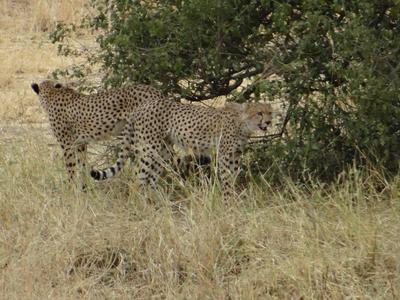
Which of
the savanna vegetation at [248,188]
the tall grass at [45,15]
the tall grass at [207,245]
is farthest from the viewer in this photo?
the tall grass at [45,15]

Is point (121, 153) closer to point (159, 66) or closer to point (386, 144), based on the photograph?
point (159, 66)

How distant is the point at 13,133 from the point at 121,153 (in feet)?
6.15

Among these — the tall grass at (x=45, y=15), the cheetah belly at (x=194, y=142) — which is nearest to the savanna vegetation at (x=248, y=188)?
the cheetah belly at (x=194, y=142)

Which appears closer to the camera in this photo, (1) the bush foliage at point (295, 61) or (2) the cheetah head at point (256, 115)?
(1) the bush foliage at point (295, 61)

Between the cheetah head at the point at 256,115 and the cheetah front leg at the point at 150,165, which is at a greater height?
the cheetah head at the point at 256,115

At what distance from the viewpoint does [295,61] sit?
5.43m

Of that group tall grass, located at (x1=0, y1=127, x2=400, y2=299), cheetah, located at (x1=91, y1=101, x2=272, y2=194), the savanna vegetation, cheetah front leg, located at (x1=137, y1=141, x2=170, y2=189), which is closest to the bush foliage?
the savanna vegetation

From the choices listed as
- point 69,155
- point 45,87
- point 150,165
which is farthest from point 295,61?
point 45,87

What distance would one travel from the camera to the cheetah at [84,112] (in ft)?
19.6

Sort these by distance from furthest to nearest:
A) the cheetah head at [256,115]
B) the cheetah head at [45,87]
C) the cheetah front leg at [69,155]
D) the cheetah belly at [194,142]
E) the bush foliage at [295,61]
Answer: the cheetah head at [45,87] → the cheetah front leg at [69,155] → the cheetah belly at [194,142] → the cheetah head at [256,115] → the bush foliage at [295,61]

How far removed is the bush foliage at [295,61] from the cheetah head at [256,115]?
60 mm

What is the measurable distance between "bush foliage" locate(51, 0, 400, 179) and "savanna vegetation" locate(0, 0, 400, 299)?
0.03ft

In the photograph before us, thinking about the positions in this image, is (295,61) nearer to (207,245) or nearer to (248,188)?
(248,188)

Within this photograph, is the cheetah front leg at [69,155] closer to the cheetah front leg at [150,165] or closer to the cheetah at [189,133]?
the cheetah at [189,133]
